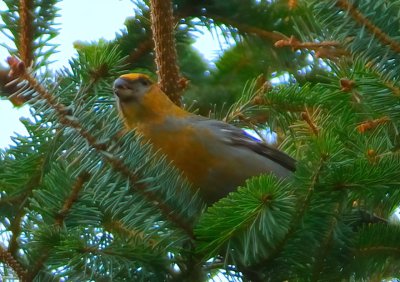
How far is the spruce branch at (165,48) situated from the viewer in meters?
3.23

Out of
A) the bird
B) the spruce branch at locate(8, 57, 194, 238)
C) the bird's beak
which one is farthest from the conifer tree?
the bird

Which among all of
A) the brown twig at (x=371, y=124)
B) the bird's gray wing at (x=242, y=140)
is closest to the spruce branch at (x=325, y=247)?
the brown twig at (x=371, y=124)

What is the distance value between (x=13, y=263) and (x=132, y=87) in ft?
3.79

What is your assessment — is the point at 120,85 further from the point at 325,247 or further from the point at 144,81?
the point at 325,247

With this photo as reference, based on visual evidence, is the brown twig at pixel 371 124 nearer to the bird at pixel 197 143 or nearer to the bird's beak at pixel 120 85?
the bird at pixel 197 143

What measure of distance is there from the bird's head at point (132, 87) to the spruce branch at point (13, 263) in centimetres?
92

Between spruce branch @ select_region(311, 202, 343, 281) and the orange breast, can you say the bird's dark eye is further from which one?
spruce branch @ select_region(311, 202, 343, 281)

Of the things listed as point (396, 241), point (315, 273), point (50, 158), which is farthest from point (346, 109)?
point (50, 158)

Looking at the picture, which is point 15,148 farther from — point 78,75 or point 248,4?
point 248,4

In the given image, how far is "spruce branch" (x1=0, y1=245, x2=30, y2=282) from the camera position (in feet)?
8.18

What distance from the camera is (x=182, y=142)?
335 cm

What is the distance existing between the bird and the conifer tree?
45 cm

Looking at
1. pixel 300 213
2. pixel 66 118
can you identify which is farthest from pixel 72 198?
pixel 300 213

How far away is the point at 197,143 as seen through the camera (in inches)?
132
